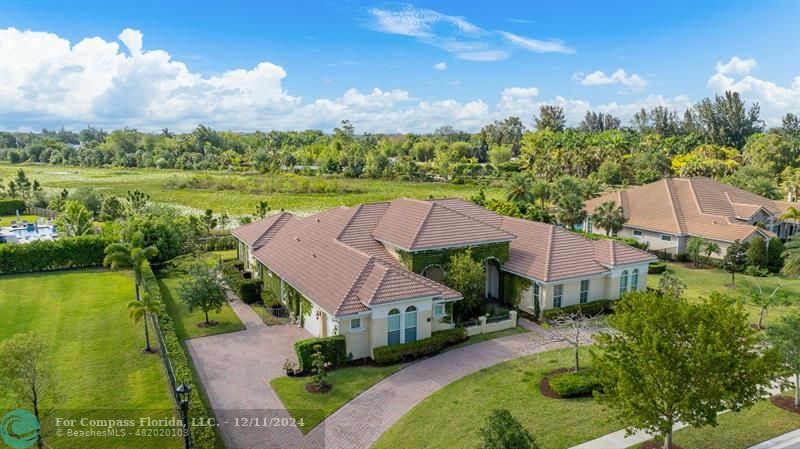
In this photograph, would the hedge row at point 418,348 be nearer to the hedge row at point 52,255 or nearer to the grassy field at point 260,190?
the hedge row at point 52,255

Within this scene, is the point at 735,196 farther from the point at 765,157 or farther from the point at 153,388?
the point at 153,388

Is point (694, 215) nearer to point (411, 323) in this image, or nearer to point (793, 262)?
point (793, 262)

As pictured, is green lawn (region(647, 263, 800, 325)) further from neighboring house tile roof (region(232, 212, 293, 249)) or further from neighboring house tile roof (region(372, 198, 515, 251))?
neighboring house tile roof (region(232, 212, 293, 249))

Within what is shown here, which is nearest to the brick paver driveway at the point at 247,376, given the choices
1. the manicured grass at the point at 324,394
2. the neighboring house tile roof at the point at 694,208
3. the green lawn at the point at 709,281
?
the manicured grass at the point at 324,394

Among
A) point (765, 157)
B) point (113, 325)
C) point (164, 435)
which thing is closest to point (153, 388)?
point (164, 435)

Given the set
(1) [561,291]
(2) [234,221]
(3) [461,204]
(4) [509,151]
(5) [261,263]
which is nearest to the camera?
(1) [561,291]
